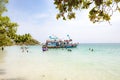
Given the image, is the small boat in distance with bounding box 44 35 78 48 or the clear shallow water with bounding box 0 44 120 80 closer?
the clear shallow water with bounding box 0 44 120 80

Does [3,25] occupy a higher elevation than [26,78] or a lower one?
higher

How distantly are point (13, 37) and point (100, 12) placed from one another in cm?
951

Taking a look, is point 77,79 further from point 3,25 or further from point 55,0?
point 55,0

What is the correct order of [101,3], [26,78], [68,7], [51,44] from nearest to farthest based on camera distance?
[101,3], [68,7], [26,78], [51,44]

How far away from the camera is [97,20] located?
5.97 m

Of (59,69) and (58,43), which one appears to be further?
(58,43)

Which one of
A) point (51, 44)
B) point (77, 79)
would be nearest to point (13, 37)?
point (77, 79)

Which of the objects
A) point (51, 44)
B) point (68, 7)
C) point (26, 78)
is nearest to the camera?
point (68, 7)

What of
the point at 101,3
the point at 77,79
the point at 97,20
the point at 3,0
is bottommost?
the point at 77,79

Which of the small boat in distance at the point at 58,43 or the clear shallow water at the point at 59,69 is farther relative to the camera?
the small boat in distance at the point at 58,43

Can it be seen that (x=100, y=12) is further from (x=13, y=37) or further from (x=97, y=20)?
(x=13, y=37)

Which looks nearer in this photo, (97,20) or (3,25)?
(97,20)

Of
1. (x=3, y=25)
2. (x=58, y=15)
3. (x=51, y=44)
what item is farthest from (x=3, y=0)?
(x=51, y=44)

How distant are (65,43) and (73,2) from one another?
A: 77.0 m
